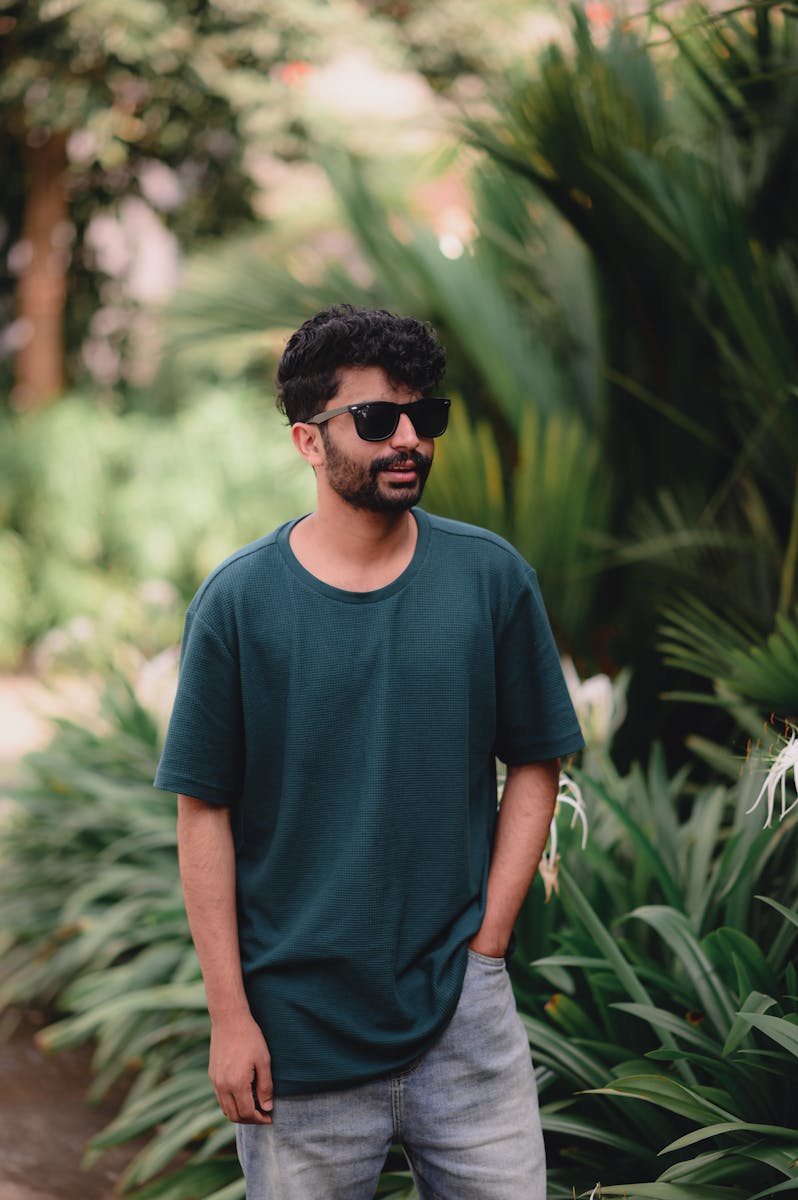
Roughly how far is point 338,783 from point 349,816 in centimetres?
5

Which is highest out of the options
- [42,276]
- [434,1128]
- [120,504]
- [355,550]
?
[42,276]

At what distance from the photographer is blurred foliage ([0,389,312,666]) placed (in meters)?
9.27

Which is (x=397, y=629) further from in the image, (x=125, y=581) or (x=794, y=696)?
(x=125, y=581)

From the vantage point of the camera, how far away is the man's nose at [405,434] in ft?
5.86

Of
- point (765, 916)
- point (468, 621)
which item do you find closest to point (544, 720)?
point (468, 621)

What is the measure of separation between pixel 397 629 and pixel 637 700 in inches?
94.9

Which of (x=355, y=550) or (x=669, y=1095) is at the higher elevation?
(x=355, y=550)

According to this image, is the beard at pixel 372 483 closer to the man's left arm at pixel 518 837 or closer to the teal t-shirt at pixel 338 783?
the teal t-shirt at pixel 338 783

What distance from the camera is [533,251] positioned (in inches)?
184

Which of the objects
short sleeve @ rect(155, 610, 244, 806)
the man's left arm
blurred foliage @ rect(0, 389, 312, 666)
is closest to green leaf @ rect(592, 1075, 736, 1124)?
the man's left arm

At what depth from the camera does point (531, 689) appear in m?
1.91

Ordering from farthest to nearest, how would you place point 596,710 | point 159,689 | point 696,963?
point 159,689
point 596,710
point 696,963

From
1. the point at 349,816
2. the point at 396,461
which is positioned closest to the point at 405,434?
the point at 396,461

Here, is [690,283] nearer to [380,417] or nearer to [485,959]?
[380,417]
